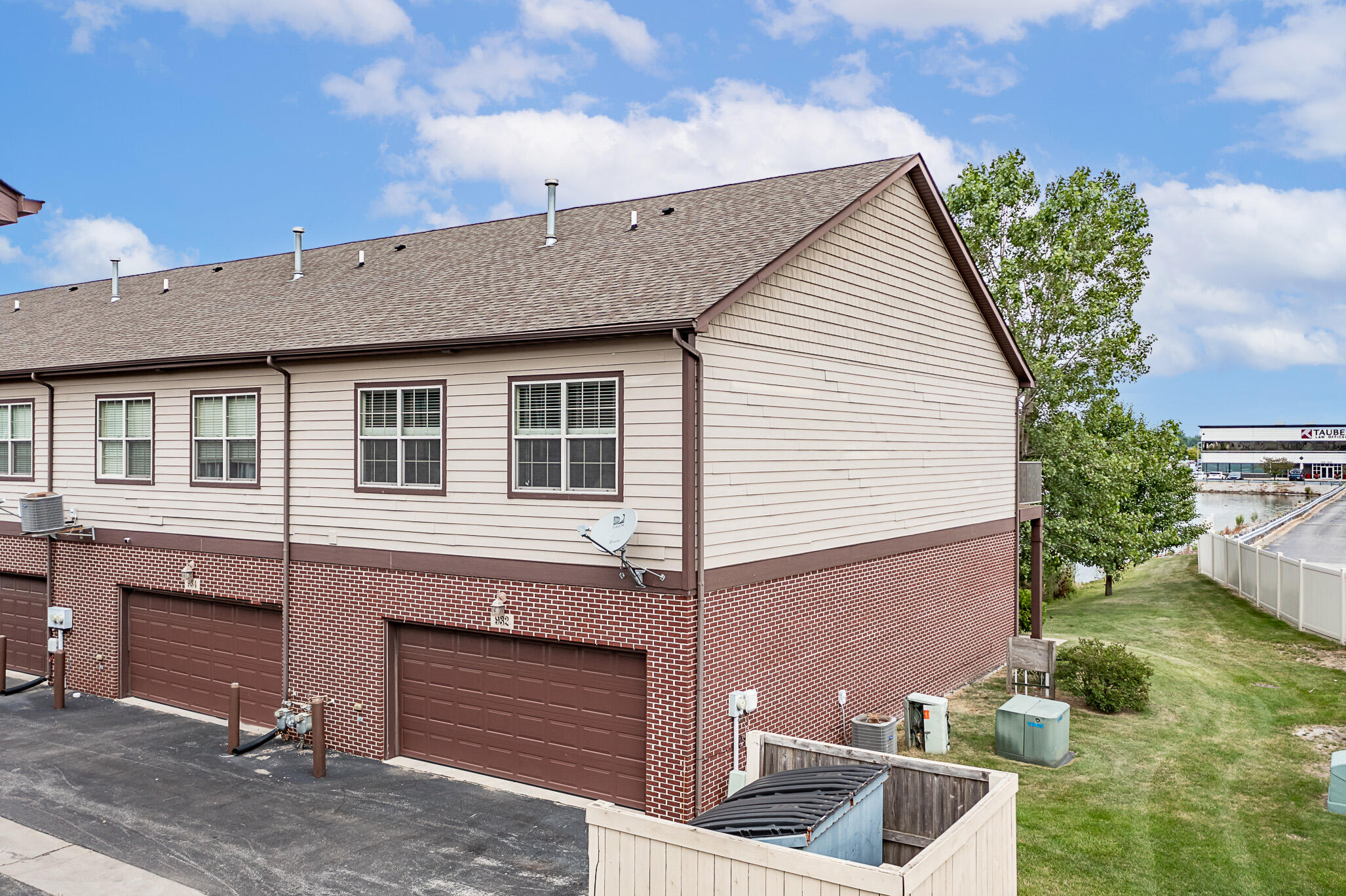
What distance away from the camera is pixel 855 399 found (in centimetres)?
1496

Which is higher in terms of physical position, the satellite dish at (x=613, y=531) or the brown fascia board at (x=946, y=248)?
the brown fascia board at (x=946, y=248)

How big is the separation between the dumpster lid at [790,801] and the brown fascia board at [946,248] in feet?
16.7

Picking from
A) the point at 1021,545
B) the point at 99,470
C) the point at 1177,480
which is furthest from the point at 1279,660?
the point at 99,470

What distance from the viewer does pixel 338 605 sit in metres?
14.6

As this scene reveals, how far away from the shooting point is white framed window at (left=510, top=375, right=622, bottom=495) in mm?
11945

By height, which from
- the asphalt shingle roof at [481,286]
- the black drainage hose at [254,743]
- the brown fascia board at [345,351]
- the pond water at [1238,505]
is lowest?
the pond water at [1238,505]

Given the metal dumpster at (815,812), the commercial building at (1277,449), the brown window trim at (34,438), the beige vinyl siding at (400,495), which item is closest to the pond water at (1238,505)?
the commercial building at (1277,449)

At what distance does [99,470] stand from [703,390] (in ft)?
42.8

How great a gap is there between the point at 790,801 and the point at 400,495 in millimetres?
8002

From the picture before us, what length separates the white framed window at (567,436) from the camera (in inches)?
470

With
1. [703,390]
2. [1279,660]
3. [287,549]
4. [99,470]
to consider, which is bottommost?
[1279,660]

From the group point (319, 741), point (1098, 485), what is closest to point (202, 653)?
point (319, 741)

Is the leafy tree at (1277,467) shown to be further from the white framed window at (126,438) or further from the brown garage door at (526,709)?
the white framed window at (126,438)

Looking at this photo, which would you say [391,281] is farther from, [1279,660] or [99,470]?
[1279,660]
